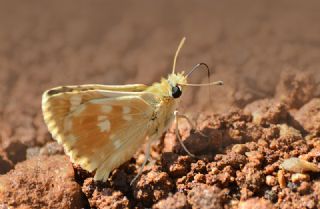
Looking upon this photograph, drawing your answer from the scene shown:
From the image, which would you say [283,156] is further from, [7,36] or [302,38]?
[7,36]

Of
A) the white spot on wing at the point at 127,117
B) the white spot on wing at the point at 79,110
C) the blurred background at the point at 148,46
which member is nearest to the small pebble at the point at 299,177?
the white spot on wing at the point at 127,117

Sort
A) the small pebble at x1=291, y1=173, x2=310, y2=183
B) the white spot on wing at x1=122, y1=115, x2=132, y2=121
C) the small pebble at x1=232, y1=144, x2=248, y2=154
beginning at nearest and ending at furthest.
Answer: the small pebble at x1=291, y1=173, x2=310, y2=183 → the small pebble at x1=232, y1=144, x2=248, y2=154 → the white spot on wing at x1=122, y1=115, x2=132, y2=121

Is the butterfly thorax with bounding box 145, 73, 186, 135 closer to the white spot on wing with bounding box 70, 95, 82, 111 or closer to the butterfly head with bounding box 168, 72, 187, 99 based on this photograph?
the butterfly head with bounding box 168, 72, 187, 99

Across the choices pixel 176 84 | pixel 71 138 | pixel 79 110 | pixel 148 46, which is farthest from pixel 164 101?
pixel 148 46

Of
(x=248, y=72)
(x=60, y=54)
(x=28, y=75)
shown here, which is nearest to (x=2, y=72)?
(x=28, y=75)

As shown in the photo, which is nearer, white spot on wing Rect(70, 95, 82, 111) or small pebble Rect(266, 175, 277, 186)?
small pebble Rect(266, 175, 277, 186)

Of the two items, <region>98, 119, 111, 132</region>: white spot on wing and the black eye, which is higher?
the black eye

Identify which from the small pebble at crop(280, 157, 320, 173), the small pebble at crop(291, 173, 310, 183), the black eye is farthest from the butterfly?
the small pebble at crop(291, 173, 310, 183)
